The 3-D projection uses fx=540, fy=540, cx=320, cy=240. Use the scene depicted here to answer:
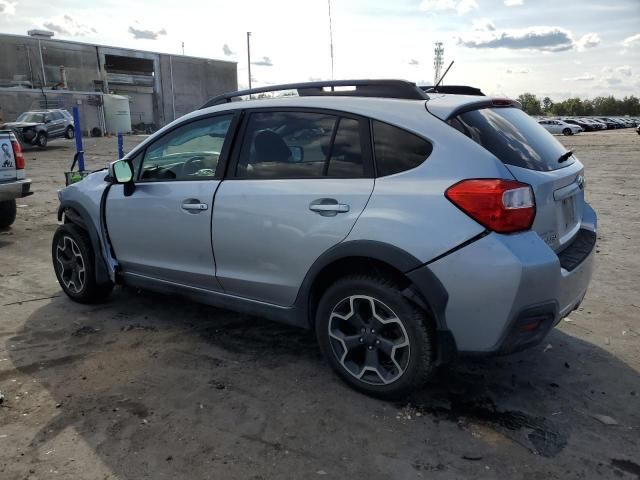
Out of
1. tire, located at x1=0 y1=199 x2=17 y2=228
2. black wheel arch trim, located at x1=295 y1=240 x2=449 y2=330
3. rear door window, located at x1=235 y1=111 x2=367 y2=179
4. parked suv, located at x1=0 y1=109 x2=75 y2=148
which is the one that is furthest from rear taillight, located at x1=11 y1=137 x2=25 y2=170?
parked suv, located at x1=0 y1=109 x2=75 y2=148

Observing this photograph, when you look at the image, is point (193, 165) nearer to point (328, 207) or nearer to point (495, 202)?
point (328, 207)

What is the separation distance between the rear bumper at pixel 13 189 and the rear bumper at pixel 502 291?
6.45 meters

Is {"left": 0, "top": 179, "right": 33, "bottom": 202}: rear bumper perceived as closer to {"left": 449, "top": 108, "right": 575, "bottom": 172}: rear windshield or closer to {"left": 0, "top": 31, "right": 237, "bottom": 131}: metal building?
{"left": 449, "top": 108, "right": 575, "bottom": 172}: rear windshield

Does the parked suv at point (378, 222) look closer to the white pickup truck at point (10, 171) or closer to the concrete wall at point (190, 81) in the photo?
the white pickup truck at point (10, 171)

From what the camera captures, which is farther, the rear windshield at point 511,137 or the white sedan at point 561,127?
the white sedan at point 561,127

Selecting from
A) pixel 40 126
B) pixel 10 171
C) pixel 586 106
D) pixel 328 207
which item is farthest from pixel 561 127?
pixel 586 106

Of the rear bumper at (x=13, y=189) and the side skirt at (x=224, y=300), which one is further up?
the rear bumper at (x=13, y=189)

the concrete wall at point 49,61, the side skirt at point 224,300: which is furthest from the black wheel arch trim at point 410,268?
the concrete wall at point 49,61

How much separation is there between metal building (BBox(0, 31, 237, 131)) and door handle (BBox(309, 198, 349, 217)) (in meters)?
36.8

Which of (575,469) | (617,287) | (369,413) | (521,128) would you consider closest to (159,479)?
(369,413)

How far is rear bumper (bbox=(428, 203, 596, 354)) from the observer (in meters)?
2.58

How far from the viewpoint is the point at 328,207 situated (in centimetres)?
302

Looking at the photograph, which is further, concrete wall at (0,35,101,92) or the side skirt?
concrete wall at (0,35,101,92)

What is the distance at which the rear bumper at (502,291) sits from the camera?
2.58m
